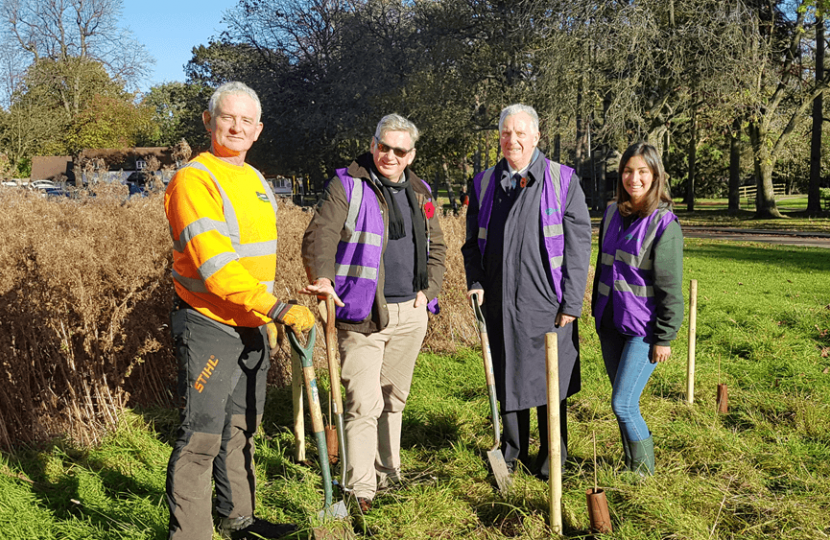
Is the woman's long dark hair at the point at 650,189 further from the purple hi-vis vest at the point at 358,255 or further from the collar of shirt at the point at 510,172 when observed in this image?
the purple hi-vis vest at the point at 358,255

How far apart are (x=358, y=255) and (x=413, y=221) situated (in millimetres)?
400

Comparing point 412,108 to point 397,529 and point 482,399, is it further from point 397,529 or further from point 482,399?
point 397,529

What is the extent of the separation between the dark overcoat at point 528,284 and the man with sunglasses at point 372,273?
415 millimetres

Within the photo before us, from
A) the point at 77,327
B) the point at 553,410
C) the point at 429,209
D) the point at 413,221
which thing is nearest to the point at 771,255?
the point at 429,209

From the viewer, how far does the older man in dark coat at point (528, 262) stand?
3527mm

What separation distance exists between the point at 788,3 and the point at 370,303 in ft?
82.8

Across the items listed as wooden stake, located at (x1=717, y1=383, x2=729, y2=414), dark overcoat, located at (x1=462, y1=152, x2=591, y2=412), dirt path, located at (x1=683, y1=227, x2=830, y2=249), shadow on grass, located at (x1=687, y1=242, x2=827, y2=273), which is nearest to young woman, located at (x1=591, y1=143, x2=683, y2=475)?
dark overcoat, located at (x1=462, y1=152, x2=591, y2=412)

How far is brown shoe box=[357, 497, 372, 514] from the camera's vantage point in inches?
129

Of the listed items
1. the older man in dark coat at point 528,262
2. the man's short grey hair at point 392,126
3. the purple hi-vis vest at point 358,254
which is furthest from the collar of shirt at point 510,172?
the purple hi-vis vest at point 358,254

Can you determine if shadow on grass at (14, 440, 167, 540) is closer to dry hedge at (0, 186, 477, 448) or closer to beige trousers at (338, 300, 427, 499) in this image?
dry hedge at (0, 186, 477, 448)

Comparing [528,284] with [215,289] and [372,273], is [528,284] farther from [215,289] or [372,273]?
[215,289]

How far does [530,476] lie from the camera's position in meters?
3.67

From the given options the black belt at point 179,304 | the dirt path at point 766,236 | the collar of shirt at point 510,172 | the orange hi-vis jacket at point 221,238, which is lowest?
the dirt path at point 766,236

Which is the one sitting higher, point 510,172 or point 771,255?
point 510,172
